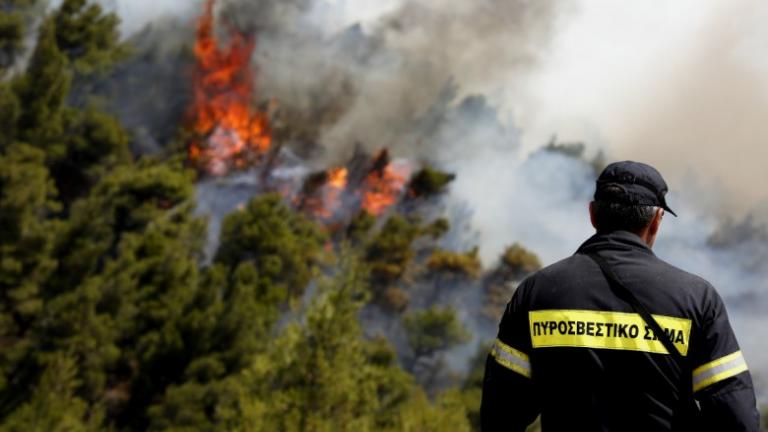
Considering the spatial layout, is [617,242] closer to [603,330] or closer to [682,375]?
[603,330]

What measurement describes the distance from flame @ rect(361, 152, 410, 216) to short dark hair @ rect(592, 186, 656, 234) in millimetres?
58103

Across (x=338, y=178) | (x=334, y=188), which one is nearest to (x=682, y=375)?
(x=334, y=188)

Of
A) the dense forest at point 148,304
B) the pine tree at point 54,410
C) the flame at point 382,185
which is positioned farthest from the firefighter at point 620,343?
the flame at point 382,185

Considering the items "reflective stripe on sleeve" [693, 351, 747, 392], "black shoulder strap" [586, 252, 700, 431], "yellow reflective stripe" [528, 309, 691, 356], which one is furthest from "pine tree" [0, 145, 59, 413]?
"reflective stripe on sleeve" [693, 351, 747, 392]

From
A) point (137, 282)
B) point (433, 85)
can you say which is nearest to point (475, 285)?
point (433, 85)

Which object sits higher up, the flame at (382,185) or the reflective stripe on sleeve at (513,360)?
the flame at (382,185)

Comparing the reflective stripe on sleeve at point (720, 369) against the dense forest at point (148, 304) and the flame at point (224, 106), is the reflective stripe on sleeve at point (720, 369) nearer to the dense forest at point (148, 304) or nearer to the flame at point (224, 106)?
the dense forest at point (148, 304)

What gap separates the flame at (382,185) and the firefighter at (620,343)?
58.1 metres

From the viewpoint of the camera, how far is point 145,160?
146 ft

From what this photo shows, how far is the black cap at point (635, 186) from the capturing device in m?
2.82

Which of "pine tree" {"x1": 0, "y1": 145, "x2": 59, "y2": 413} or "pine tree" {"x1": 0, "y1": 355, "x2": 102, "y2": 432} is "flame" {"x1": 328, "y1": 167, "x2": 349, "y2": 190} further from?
"pine tree" {"x1": 0, "y1": 355, "x2": 102, "y2": 432}

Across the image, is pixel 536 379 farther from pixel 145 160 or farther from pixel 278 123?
pixel 278 123

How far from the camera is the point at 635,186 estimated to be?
2824 mm

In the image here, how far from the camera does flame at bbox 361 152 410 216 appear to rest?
6197 cm
